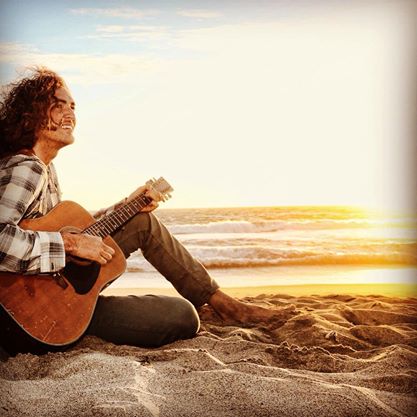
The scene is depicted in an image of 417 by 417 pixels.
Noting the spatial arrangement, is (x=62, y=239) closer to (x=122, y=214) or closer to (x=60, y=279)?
(x=60, y=279)

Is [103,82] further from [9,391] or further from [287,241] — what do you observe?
[287,241]

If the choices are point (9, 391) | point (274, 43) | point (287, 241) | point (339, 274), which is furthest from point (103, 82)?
point (287, 241)

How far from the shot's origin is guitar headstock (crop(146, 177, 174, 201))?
2.23 metres

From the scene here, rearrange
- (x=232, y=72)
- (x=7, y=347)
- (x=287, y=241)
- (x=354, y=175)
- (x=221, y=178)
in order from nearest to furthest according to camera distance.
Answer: (x=7, y=347)
(x=232, y=72)
(x=354, y=175)
(x=221, y=178)
(x=287, y=241)

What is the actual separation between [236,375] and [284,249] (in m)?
2.99

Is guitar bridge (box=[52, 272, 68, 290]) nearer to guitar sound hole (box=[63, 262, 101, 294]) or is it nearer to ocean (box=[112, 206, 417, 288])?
guitar sound hole (box=[63, 262, 101, 294])

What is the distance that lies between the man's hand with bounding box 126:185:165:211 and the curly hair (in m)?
0.42

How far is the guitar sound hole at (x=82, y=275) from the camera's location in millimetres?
1911

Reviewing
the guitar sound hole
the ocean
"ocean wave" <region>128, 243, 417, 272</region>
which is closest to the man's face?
the guitar sound hole

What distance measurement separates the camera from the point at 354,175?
2.40m

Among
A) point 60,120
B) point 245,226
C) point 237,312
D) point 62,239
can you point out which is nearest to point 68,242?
point 62,239

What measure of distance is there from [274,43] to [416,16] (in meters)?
0.45

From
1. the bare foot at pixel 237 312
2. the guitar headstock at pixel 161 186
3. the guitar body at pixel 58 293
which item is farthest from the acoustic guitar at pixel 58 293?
the bare foot at pixel 237 312

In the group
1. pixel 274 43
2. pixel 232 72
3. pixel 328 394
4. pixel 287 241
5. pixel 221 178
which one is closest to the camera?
pixel 328 394
